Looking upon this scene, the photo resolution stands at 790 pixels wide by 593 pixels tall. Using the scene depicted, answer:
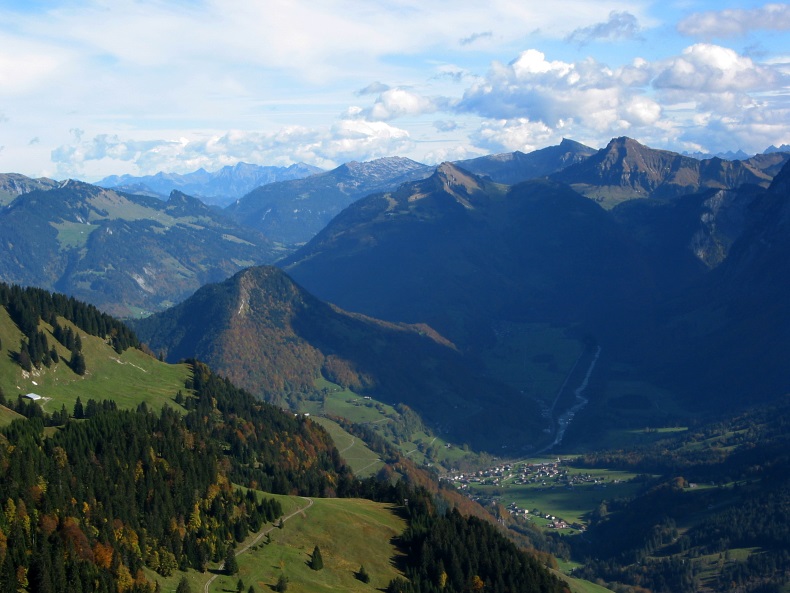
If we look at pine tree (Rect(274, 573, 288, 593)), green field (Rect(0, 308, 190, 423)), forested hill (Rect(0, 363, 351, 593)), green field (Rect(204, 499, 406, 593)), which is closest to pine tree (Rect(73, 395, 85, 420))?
forested hill (Rect(0, 363, 351, 593))

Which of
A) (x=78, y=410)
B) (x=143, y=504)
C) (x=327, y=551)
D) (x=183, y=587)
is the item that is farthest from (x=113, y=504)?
(x=78, y=410)

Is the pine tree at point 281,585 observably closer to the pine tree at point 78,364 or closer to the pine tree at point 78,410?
the pine tree at point 78,410

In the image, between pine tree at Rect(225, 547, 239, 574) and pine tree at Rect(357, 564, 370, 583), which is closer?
pine tree at Rect(225, 547, 239, 574)

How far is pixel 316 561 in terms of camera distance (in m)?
121

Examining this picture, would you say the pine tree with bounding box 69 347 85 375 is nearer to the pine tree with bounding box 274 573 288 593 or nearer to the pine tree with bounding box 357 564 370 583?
the pine tree with bounding box 357 564 370 583

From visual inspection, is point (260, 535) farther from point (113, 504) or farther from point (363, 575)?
point (113, 504)

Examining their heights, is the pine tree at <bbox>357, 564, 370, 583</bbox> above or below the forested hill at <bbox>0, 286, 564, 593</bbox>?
below

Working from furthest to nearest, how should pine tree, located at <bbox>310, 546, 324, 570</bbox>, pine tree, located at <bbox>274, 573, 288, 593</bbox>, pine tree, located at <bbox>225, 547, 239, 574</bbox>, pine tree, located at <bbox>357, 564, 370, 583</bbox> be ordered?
pine tree, located at <bbox>357, 564, 370, 583</bbox>, pine tree, located at <bbox>310, 546, 324, 570</bbox>, pine tree, located at <bbox>225, 547, 239, 574</bbox>, pine tree, located at <bbox>274, 573, 288, 593</bbox>

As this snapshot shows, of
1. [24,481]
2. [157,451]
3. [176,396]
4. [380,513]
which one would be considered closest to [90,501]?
[24,481]

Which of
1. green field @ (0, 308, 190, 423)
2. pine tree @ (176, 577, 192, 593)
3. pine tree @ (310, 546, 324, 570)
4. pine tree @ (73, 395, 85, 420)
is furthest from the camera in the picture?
green field @ (0, 308, 190, 423)

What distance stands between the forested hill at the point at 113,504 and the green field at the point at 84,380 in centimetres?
1385

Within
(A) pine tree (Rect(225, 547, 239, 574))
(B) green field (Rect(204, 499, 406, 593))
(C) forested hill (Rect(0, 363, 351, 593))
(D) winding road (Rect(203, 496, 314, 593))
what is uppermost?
(C) forested hill (Rect(0, 363, 351, 593))

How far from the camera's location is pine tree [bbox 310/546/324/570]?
397ft

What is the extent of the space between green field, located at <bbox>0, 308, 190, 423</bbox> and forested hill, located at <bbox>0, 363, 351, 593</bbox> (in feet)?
45.4
